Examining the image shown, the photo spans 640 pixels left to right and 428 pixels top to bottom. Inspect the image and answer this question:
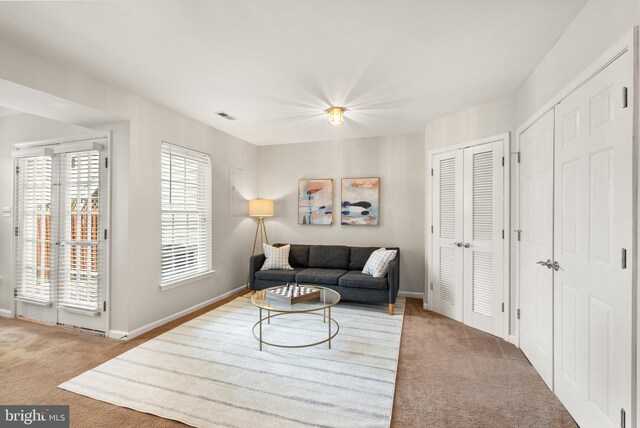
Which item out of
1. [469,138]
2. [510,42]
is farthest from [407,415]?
[469,138]

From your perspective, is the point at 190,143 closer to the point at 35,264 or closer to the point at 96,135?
the point at 96,135

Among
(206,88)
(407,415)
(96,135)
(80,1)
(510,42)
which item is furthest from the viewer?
(96,135)

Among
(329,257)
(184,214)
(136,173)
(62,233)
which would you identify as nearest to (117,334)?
(62,233)

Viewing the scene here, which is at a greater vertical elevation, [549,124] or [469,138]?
[469,138]

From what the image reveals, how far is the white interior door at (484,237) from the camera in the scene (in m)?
3.34

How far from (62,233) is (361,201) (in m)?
4.07

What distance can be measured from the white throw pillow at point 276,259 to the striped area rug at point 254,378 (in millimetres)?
1330

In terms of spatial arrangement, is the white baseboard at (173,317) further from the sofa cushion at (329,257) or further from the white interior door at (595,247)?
the white interior door at (595,247)

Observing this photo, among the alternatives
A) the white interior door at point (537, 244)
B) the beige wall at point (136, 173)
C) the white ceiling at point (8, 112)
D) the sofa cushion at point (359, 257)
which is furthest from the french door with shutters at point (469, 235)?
the white ceiling at point (8, 112)

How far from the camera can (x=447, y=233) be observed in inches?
157

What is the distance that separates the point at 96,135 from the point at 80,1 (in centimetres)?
192

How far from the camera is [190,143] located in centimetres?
414

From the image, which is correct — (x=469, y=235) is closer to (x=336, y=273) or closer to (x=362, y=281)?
(x=362, y=281)

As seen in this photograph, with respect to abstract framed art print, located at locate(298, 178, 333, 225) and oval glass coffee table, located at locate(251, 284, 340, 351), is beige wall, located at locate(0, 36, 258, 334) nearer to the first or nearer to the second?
oval glass coffee table, located at locate(251, 284, 340, 351)
